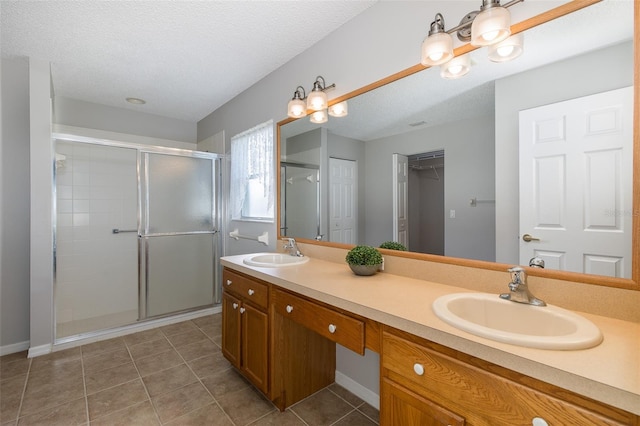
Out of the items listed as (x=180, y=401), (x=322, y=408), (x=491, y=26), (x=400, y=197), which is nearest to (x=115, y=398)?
(x=180, y=401)

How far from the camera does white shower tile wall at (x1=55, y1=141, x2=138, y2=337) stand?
Result: 275 centimetres

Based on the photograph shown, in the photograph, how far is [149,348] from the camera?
2500mm

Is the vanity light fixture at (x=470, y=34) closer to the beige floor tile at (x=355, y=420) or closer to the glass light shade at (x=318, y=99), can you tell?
the glass light shade at (x=318, y=99)

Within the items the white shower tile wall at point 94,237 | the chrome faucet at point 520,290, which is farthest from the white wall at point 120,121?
the chrome faucet at point 520,290

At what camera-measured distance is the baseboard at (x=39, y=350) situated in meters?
2.32

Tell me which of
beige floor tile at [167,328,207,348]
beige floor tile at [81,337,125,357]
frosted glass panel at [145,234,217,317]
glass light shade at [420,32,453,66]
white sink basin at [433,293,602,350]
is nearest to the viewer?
white sink basin at [433,293,602,350]

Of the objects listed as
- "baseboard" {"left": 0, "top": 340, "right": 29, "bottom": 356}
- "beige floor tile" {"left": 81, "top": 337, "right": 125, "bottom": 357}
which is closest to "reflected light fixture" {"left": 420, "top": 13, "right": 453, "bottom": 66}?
"beige floor tile" {"left": 81, "top": 337, "right": 125, "bottom": 357}

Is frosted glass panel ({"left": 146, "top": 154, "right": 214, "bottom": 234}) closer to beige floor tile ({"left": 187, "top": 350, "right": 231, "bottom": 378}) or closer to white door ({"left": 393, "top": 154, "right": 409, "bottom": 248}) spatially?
beige floor tile ({"left": 187, "top": 350, "right": 231, "bottom": 378})

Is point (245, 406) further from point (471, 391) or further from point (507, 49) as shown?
point (507, 49)

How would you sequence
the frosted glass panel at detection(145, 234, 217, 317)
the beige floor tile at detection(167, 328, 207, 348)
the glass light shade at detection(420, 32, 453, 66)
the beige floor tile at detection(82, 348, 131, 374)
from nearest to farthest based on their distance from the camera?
the glass light shade at detection(420, 32, 453, 66) < the beige floor tile at detection(82, 348, 131, 374) < the beige floor tile at detection(167, 328, 207, 348) < the frosted glass panel at detection(145, 234, 217, 317)

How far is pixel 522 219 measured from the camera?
1202 mm

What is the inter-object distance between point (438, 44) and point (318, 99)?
2.85ft

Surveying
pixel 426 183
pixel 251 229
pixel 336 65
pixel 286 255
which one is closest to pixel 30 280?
pixel 251 229

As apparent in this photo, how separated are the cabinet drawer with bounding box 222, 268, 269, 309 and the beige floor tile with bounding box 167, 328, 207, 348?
0.96 m
